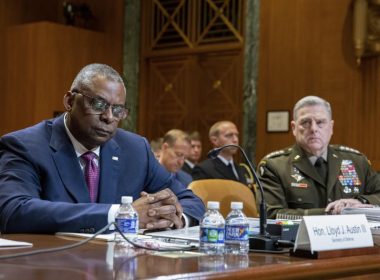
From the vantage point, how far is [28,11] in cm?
1048

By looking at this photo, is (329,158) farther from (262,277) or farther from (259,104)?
(259,104)

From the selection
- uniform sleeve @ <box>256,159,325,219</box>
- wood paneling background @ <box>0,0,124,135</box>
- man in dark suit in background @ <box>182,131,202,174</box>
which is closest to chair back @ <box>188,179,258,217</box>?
uniform sleeve @ <box>256,159,325,219</box>

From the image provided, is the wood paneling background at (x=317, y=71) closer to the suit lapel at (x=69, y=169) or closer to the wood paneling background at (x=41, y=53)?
the wood paneling background at (x=41, y=53)

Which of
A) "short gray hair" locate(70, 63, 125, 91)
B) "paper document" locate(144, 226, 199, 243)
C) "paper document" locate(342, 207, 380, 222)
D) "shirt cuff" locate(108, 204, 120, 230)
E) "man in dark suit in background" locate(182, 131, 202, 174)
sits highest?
"short gray hair" locate(70, 63, 125, 91)

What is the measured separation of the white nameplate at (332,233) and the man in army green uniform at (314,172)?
1.80 m

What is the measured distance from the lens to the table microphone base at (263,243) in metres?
2.38

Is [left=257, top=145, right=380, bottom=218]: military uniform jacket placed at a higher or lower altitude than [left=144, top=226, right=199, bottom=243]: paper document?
higher

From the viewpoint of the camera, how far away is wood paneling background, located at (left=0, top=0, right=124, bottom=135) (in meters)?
9.76

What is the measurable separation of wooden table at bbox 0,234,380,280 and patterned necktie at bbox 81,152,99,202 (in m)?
0.78

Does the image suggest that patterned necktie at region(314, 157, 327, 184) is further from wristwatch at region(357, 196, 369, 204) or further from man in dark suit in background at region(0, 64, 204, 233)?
man in dark suit in background at region(0, 64, 204, 233)

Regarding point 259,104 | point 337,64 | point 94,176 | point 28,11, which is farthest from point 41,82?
point 94,176

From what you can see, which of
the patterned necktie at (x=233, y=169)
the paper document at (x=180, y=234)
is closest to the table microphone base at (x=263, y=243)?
the paper document at (x=180, y=234)

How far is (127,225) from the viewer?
8.07 feet

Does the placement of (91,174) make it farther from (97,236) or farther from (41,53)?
(41,53)
